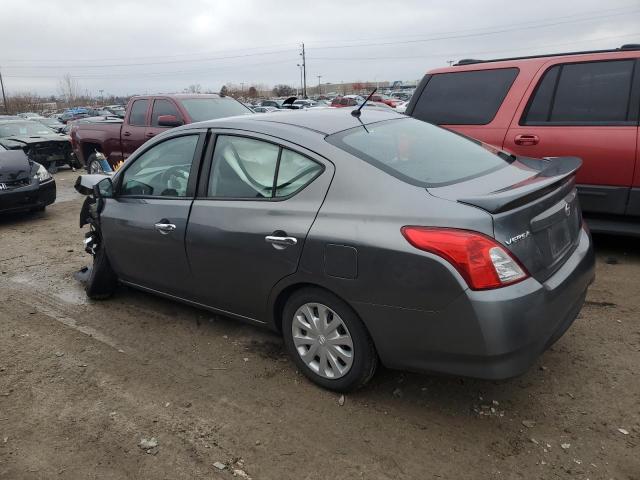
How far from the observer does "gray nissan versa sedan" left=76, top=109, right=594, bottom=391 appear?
96.0 inches

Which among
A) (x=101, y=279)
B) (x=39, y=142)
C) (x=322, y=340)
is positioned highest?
(x=39, y=142)

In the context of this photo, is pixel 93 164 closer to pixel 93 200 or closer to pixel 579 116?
pixel 93 200

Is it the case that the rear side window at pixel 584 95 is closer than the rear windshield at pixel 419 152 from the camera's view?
No

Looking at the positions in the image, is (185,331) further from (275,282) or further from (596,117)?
(596,117)

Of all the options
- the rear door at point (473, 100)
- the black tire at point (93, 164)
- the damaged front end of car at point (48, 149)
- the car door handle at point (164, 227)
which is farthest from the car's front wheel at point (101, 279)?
the damaged front end of car at point (48, 149)

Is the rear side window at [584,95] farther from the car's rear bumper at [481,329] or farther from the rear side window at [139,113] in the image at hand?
the rear side window at [139,113]

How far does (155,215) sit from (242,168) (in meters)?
0.85

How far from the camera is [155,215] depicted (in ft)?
12.6

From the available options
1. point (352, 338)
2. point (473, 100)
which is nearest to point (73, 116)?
point (473, 100)

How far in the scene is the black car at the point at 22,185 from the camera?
7895mm

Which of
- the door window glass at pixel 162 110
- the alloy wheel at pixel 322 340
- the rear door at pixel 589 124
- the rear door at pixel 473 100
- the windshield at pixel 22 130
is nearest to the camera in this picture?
the alloy wheel at pixel 322 340

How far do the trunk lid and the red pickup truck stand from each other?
6602 mm

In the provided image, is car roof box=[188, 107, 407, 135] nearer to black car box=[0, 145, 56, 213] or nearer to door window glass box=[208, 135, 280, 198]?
door window glass box=[208, 135, 280, 198]

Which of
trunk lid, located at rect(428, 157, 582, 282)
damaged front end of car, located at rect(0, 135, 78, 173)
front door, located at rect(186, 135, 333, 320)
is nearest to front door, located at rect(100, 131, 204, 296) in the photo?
front door, located at rect(186, 135, 333, 320)
